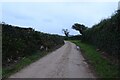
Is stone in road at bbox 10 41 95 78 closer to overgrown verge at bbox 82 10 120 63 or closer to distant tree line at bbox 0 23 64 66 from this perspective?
distant tree line at bbox 0 23 64 66

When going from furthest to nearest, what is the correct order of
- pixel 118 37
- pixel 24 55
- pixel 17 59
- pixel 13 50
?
pixel 24 55
pixel 17 59
pixel 13 50
pixel 118 37

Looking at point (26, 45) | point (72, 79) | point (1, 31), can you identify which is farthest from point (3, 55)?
point (26, 45)

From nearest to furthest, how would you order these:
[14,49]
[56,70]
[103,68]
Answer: [56,70], [103,68], [14,49]

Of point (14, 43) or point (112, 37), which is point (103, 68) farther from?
point (14, 43)

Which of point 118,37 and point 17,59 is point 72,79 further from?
point 17,59

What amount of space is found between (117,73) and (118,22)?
4019 millimetres

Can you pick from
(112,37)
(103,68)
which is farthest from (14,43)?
(103,68)

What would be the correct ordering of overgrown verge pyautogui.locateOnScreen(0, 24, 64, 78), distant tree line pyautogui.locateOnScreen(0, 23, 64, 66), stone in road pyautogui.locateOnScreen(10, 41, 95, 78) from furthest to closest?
1. distant tree line pyautogui.locateOnScreen(0, 23, 64, 66)
2. overgrown verge pyautogui.locateOnScreen(0, 24, 64, 78)
3. stone in road pyautogui.locateOnScreen(10, 41, 95, 78)

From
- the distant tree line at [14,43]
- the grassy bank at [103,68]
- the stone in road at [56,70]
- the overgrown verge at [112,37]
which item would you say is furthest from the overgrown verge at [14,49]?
the overgrown verge at [112,37]

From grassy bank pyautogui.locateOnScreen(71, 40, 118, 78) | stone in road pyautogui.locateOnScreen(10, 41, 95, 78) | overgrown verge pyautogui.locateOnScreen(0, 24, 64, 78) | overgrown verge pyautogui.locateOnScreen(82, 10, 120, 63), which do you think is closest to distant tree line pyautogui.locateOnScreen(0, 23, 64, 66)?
overgrown verge pyautogui.locateOnScreen(0, 24, 64, 78)

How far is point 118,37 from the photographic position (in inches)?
605

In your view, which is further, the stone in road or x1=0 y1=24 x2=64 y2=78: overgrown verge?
x1=0 y1=24 x2=64 y2=78: overgrown verge

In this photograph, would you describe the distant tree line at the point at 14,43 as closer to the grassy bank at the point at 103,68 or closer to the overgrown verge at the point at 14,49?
the overgrown verge at the point at 14,49

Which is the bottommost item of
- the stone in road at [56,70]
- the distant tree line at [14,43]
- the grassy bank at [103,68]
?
→ the stone in road at [56,70]
